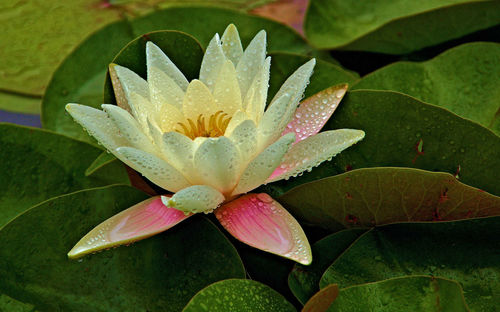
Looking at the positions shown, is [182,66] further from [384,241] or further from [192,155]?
[384,241]

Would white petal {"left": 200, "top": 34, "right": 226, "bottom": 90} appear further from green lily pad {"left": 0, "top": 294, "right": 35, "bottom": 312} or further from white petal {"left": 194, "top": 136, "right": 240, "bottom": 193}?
green lily pad {"left": 0, "top": 294, "right": 35, "bottom": 312}

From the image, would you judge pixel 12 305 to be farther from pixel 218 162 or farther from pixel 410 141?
pixel 410 141

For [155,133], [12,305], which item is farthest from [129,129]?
[12,305]

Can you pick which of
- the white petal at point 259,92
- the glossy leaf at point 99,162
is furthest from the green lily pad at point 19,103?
the white petal at point 259,92

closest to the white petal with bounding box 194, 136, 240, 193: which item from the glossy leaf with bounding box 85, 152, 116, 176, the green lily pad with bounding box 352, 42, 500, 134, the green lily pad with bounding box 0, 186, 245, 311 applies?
the green lily pad with bounding box 0, 186, 245, 311

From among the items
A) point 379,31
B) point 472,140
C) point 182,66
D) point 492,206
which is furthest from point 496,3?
point 182,66
